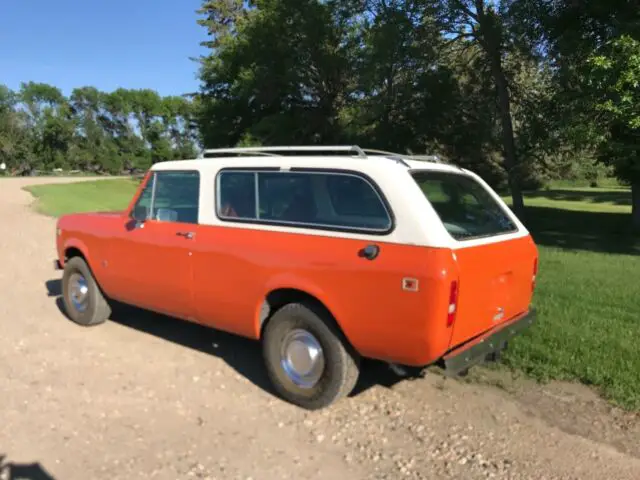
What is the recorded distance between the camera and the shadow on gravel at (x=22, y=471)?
10.9 feet

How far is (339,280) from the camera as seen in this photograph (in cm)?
387

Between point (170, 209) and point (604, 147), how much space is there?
11.0m

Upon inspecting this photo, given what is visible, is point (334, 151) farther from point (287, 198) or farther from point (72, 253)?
point (72, 253)

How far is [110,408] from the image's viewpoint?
425cm

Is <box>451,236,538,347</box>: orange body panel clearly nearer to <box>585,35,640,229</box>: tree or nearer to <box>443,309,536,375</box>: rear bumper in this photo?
<box>443,309,536,375</box>: rear bumper

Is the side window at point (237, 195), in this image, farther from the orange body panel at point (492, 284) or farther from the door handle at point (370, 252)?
the orange body panel at point (492, 284)

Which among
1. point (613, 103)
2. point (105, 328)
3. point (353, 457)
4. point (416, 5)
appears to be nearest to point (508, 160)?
point (416, 5)

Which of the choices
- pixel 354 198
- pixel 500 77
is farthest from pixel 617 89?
pixel 354 198

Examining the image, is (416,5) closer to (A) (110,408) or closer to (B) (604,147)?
(B) (604,147)

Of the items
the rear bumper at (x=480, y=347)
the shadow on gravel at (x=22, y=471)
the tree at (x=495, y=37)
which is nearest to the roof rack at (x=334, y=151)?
the rear bumper at (x=480, y=347)

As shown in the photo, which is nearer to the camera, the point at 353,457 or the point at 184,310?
the point at 353,457

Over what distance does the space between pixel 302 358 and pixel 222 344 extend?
1.71 meters

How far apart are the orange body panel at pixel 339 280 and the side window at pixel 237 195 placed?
15 centimetres

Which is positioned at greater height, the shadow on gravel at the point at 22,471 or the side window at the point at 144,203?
the side window at the point at 144,203
